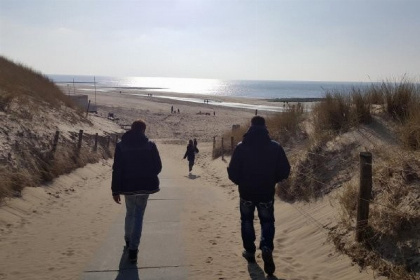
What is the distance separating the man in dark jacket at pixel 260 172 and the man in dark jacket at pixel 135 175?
1.24 meters

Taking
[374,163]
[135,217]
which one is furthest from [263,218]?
[374,163]

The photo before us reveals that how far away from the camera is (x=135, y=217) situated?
588 cm

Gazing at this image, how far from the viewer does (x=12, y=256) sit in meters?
6.00

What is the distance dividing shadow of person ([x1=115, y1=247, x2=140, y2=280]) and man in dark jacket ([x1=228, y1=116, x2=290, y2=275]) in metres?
1.73

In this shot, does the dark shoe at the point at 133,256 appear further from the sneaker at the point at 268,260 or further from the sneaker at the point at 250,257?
the sneaker at the point at 268,260

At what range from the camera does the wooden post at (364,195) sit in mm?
5598

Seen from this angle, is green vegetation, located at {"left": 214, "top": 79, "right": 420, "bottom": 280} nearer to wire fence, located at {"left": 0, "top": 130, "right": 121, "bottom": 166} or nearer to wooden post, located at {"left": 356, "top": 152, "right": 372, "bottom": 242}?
wooden post, located at {"left": 356, "top": 152, "right": 372, "bottom": 242}

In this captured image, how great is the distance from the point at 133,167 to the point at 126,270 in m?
1.43

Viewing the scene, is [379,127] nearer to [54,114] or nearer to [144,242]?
[144,242]

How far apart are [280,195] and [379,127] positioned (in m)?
2.84

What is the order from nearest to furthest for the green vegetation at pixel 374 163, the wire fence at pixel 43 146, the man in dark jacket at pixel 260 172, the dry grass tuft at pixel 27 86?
the green vegetation at pixel 374 163, the man in dark jacket at pixel 260 172, the wire fence at pixel 43 146, the dry grass tuft at pixel 27 86

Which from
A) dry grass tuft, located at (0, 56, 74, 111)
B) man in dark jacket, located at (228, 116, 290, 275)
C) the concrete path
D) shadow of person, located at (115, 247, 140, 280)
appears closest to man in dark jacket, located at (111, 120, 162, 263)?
shadow of person, located at (115, 247, 140, 280)

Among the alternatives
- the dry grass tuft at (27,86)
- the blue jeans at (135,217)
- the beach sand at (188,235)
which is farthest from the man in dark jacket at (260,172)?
the dry grass tuft at (27,86)

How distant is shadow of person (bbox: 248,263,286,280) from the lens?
534cm
